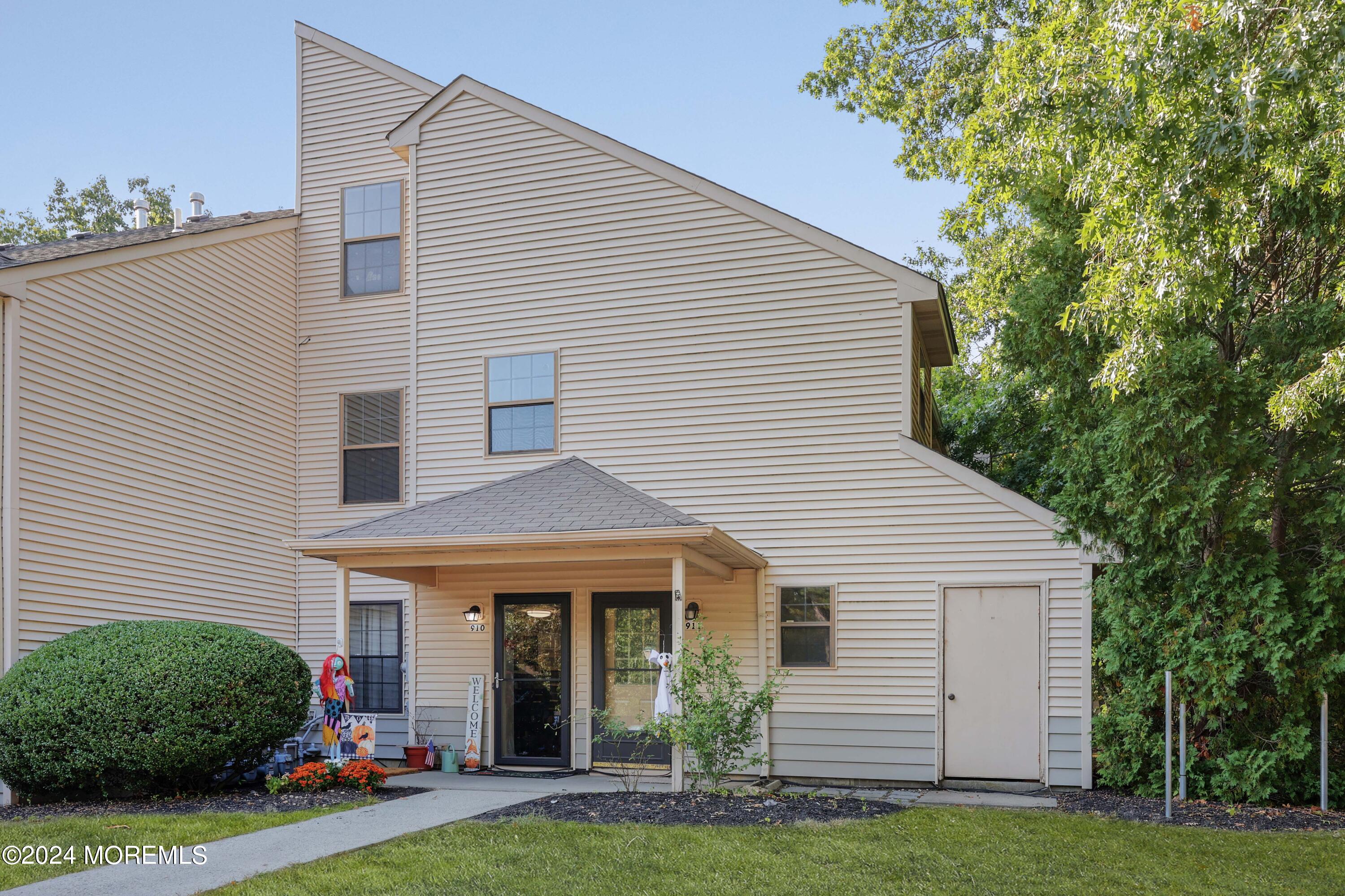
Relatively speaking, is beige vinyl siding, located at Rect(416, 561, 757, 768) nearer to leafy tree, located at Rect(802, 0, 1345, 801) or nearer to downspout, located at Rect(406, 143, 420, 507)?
downspout, located at Rect(406, 143, 420, 507)

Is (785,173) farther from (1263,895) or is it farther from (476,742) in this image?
(1263,895)

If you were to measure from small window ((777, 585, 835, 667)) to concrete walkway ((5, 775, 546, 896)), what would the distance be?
3.10m

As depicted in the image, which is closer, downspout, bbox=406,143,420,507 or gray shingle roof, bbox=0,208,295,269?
gray shingle roof, bbox=0,208,295,269

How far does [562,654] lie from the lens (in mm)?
12016

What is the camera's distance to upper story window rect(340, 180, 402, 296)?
13.8 metres

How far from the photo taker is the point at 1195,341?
9.39 m

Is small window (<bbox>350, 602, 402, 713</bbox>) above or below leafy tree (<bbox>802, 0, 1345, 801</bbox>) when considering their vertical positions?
below

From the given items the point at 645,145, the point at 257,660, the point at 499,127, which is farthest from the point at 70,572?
the point at 645,145

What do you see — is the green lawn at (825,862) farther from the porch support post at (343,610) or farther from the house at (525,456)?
the porch support post at (343,610)

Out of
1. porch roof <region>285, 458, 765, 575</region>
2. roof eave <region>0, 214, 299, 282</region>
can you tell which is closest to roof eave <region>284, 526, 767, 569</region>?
porch roof <region>285, 458, 765, 575</region>

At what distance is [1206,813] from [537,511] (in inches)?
248

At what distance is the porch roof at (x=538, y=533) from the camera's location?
31.4 ft

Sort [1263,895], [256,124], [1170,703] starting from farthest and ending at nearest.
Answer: [256,124]
[1170,703]
[1263,895]

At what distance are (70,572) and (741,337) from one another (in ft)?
23.2
